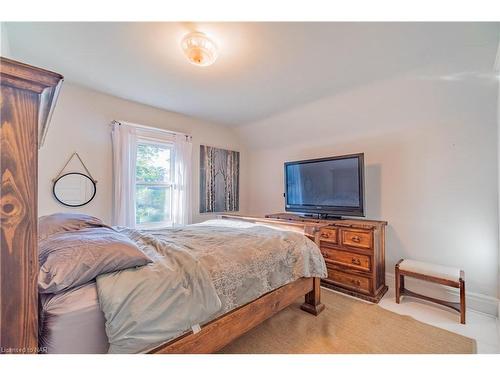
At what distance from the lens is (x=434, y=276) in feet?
6.79

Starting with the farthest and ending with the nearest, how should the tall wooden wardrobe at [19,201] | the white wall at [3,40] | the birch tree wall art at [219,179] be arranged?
1. the birch tree wall art at [219,179]
2. the white wall at [3,40]
3. the tall wooden wardrobe at [19,201]

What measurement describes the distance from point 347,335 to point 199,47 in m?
2.55

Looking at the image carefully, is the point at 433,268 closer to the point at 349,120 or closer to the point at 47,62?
the point at 349,120

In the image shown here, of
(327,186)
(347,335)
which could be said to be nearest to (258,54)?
(327,186)

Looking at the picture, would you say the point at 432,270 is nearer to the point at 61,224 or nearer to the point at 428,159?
the point at 428,159

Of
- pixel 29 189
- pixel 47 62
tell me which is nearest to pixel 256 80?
pixel 47 62

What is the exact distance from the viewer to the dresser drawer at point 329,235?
8.83 feet

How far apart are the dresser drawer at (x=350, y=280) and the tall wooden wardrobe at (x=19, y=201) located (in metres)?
2.71

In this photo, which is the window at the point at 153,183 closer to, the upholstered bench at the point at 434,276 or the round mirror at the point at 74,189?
the round mirror at the point at 74,189

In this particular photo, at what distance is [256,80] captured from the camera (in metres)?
2.38

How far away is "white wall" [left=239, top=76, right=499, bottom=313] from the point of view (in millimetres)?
2121

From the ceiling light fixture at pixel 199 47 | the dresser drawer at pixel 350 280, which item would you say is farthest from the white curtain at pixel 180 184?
the dresser drawer at pixel 350 280

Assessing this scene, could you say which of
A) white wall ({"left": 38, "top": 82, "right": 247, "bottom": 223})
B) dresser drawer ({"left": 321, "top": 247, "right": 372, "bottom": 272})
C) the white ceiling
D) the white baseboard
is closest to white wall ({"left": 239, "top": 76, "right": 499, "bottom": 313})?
the white baseboard
